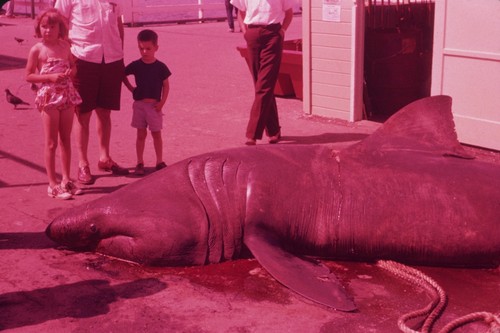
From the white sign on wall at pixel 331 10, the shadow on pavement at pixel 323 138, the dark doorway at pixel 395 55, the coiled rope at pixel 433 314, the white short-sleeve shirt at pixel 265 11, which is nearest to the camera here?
the coiled rope at pixel 433 314

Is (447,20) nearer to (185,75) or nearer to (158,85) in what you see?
(158,85)

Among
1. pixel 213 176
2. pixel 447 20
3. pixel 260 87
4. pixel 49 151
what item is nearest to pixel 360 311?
pixel 213 176

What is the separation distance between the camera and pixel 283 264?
16.2 ft

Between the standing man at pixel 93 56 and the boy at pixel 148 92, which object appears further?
the boy at pixel 148 92

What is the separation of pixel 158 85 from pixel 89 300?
3.15 meters

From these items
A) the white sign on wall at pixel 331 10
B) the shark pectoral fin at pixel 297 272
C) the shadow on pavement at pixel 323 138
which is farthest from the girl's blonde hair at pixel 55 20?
the white sign on wall at pixel 331 10

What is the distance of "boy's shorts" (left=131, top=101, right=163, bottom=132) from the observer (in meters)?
7.61

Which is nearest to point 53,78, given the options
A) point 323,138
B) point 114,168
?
point 114,168

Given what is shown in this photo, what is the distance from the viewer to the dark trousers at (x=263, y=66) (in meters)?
8.68

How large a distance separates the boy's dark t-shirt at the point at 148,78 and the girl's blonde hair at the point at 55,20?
887mm

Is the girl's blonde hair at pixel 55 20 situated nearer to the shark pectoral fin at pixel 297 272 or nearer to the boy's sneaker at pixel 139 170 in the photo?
the boy's sneaker at pixel 139 170

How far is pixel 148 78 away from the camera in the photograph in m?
7.54

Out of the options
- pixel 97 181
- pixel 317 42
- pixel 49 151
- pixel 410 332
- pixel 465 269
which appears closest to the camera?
pixel 410 332

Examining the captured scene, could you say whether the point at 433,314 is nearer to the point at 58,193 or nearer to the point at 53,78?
the point at 58,193
